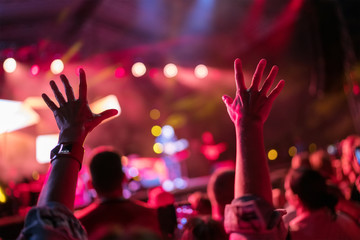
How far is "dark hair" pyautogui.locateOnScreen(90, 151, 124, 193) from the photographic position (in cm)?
185

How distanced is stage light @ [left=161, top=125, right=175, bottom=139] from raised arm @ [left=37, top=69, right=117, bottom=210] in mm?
9032

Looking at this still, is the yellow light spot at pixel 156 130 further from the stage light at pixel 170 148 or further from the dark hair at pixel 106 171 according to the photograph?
the dark hair at pixel 106 171

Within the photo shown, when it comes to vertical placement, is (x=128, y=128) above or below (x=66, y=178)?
above

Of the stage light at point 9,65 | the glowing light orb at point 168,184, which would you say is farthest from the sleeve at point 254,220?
the glowing light orb at point 168,184

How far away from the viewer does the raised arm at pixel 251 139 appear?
0.84m

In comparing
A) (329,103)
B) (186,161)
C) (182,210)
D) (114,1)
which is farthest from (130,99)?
(182,210)

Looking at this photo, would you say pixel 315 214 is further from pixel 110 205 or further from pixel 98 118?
pixel 98 118

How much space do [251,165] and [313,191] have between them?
115 centimetres

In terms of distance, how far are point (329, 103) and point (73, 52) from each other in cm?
660

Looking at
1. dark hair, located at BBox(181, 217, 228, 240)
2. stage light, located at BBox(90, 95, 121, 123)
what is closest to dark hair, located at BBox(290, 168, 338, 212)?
dark hair, located at BBox(181, 217, 228, 240)

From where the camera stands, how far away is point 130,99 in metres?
9.53

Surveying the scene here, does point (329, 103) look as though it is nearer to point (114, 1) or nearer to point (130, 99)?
point (130, 99)

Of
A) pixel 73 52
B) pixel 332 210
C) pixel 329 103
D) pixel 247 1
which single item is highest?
pixel 247 1

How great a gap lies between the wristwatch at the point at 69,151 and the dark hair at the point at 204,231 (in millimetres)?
535
